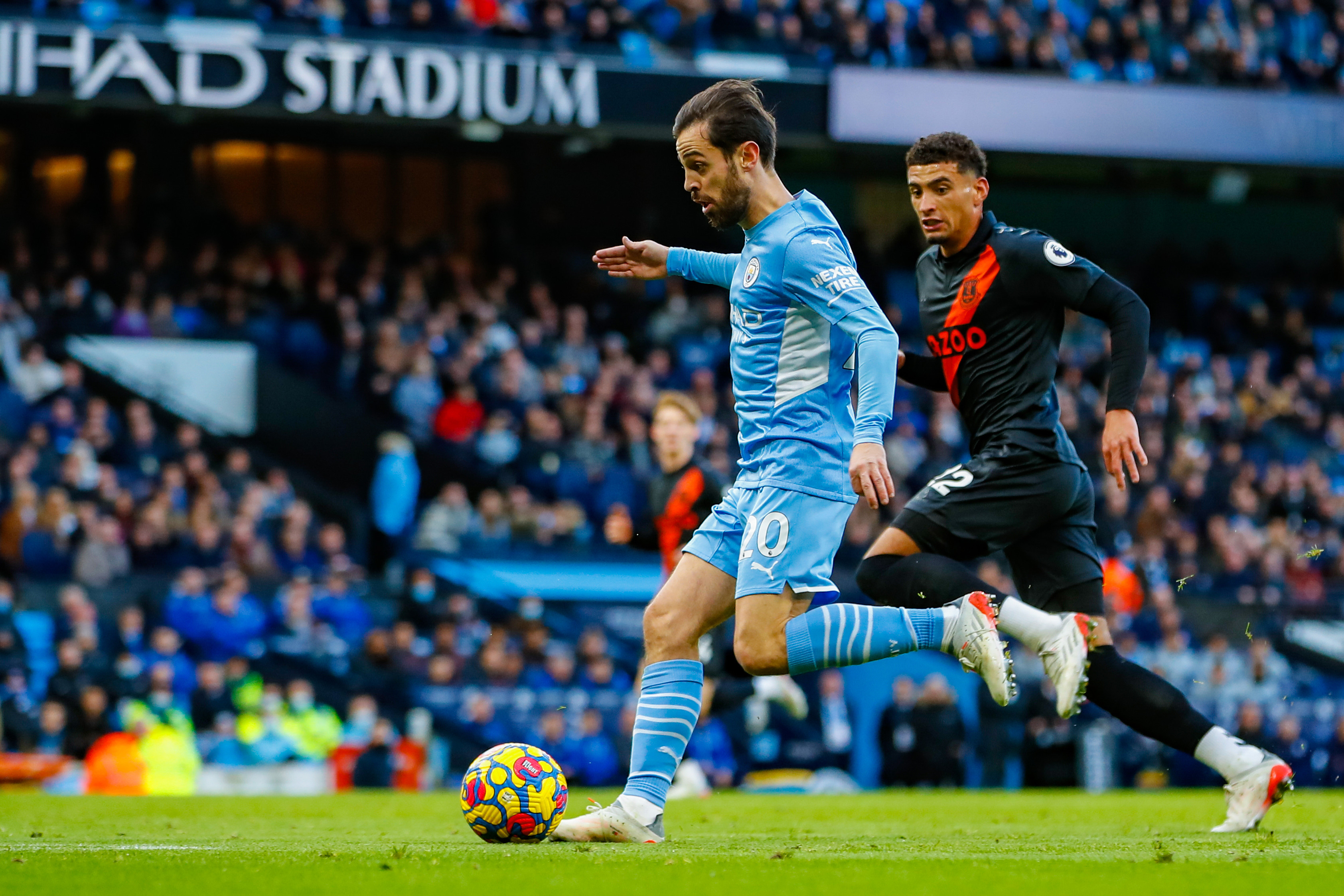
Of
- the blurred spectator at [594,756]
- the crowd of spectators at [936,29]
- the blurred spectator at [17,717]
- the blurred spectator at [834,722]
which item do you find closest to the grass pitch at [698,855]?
the blurred spectator at [17,717]

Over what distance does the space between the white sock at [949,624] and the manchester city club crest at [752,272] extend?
1179mm

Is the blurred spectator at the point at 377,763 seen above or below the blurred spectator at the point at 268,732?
below

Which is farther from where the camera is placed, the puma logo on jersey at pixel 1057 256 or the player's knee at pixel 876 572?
the puma logo on jersey at pixel 1057 256

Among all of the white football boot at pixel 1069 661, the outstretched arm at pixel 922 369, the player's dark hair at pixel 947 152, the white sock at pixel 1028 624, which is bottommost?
the white football boot at pixel 1069 661

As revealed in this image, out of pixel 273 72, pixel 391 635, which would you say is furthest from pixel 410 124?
pixel 391 635

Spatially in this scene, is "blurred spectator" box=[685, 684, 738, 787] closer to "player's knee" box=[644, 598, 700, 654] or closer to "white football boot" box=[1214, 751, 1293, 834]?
"white football boot" box=[1214, 751, 1293, 834]

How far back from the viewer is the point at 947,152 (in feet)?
21.2

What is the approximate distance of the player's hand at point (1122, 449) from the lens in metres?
5.80

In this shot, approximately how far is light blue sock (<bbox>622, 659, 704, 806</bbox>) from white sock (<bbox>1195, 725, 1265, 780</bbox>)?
6.32 feet

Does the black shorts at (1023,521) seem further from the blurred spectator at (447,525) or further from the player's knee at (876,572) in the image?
the blurred spectator at (447,525)

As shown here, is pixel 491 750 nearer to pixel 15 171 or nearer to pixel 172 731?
pixel 172 731

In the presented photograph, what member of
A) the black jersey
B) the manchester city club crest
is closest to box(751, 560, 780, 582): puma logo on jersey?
the manchester city club crest

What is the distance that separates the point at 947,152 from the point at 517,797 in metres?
2.76

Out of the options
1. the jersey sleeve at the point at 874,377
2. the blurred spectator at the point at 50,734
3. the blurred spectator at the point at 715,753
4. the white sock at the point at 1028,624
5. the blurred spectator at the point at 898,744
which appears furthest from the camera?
the blurred spectator at the point at 898,744
